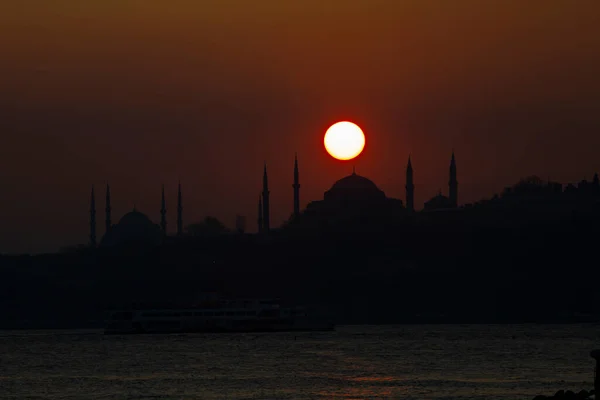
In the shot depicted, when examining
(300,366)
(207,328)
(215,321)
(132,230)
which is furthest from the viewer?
(132,230)

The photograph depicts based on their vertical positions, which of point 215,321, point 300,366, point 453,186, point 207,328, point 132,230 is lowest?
point 300,366

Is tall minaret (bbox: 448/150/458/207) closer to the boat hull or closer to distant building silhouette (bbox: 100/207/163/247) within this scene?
distant building silhouette (bbox: 100/207/163/247)

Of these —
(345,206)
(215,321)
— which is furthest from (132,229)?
(215,321)

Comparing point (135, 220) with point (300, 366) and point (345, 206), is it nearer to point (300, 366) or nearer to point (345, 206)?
point (345, 206)

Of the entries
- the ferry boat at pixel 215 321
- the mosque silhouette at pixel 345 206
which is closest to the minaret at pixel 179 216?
the mosque silhouette at pixel 345 206

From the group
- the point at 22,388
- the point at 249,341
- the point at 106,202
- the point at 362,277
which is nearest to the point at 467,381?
the point at 22,388

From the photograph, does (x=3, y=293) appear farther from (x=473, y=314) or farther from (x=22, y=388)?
(x=22, y=388)
